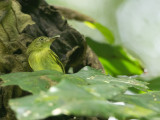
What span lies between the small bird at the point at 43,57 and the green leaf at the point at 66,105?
3.83 ft

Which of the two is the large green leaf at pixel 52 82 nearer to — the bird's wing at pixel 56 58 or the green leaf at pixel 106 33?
the bird's wing at pixel 56 58

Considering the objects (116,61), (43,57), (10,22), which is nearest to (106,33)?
(116,61)

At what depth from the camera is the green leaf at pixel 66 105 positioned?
32.4 inches

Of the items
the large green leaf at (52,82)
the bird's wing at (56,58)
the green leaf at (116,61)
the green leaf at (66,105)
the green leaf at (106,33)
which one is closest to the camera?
the green leaf at (66,105)

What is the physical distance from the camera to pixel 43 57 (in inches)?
98.3

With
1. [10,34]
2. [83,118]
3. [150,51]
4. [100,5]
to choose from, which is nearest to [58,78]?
[83,118]

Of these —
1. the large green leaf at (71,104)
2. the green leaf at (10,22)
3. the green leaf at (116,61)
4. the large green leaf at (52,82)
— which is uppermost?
the green leaf at (10,22)

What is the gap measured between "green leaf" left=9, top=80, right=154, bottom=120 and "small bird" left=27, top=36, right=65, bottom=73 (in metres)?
1.17

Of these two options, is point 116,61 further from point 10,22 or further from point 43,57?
point 10,22

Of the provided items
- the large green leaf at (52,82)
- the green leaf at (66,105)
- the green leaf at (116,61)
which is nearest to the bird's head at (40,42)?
the large green leaf at (52,82)

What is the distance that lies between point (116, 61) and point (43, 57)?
1.14 metres

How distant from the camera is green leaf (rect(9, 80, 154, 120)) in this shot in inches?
32.4

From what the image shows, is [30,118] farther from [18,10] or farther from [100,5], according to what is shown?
[100,5]

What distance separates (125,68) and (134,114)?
2.45m
